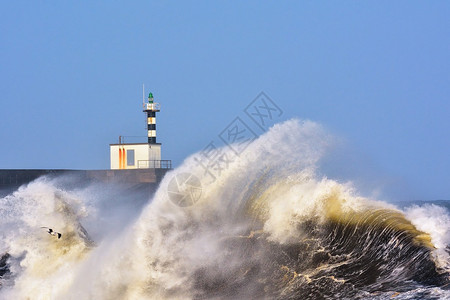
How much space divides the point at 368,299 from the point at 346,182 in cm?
423

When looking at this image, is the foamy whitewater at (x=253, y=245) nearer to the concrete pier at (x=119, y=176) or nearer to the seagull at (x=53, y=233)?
the seagull at (x=53, y=233)

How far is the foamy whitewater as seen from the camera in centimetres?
1377

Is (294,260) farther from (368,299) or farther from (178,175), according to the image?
(178,175)

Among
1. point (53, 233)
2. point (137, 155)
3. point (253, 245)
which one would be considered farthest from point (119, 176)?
point (253, 245)

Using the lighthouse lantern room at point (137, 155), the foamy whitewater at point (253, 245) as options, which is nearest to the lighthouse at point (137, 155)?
the lighthouse lantern room at point (137, 155)

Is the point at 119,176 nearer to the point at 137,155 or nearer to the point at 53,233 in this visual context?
the point at 137,155

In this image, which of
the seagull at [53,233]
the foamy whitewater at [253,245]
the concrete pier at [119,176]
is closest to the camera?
the foamy whitewater at [253,245]

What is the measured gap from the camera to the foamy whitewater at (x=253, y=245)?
1377 centimetres

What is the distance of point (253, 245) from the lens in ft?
50.9

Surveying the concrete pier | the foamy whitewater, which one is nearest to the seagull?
the foamy whitewater

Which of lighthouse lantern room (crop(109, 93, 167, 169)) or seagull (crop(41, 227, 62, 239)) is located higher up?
lighthouse lantern room (crop(109, 93, 167, 169))

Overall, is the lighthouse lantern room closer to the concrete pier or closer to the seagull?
the concrete pier

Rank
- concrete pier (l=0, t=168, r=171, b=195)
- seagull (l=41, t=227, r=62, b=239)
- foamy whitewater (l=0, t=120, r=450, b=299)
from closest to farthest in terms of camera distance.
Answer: foamy whitewater (l=0, t=120, r=450, b=299)
seagull (l=41, t=227, r=62, b=239)
concrete pier (l=0, t=168, r=171, b=195)

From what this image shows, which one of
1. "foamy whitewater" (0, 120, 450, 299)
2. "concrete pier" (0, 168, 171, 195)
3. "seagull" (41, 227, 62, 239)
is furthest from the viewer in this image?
"concrete pier" (0, 168, 171, 195)
